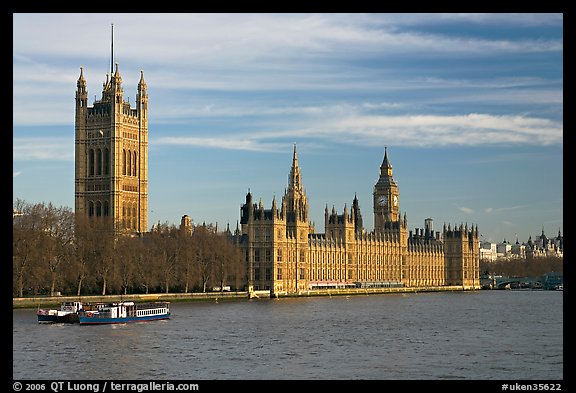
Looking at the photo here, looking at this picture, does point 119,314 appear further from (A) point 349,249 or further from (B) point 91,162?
(A) point 349,249

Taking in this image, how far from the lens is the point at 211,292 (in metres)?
106

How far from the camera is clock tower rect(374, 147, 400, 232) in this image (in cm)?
17325

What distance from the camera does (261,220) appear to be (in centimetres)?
12156

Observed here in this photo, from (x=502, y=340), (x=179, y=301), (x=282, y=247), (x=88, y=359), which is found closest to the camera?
(x=88, y=359)

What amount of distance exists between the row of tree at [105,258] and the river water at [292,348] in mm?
9280

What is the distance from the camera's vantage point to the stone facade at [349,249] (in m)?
121

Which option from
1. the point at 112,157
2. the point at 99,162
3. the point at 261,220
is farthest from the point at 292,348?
the point at 99,162

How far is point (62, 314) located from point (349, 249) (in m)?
81.9

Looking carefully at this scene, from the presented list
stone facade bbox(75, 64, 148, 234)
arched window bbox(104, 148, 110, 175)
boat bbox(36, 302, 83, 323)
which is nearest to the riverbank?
boat bbox(36, 302, 83, 323)

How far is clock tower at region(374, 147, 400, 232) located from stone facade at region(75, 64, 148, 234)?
158ft

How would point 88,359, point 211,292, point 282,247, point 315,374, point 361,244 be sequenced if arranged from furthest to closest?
point 361,244, point 282,247, point 211,292, point 88,359, point 315,374
